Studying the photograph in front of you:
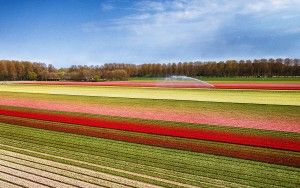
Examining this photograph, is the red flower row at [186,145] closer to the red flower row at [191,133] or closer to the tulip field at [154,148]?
the tulip field at [154,148]

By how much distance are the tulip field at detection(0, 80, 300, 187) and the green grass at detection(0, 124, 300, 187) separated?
0.11 feet

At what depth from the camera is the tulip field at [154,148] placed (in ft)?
40.9

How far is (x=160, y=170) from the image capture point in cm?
1343

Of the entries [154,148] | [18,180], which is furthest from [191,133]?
[18,180]

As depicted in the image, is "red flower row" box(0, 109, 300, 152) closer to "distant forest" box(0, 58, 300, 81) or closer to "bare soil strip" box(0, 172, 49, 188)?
"bare soil strip" box(0, 172, 49, 188)

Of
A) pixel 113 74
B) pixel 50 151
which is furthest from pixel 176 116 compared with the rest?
pixel 113 74

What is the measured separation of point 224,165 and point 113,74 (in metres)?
96.3

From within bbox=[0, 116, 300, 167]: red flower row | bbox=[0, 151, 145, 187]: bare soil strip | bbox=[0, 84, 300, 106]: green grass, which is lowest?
bbox=[0, 151, 145, 187]: bare soil strip

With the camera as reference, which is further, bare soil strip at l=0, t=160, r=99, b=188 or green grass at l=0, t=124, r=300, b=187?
green grass at l=0, t=124, r=300, b=187

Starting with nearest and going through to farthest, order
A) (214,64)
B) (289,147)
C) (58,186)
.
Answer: (58,186) < (289,147) < (214,64)

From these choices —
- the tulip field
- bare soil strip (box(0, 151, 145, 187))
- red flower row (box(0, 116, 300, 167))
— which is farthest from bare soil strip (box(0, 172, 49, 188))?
red flower row (box(0, 116, 300, 167))

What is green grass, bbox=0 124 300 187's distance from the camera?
12.3 m

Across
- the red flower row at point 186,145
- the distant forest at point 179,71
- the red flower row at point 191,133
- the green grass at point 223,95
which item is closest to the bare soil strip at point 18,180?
the red flower row at point 186,145

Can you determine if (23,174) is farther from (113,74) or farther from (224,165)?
(113,74)
